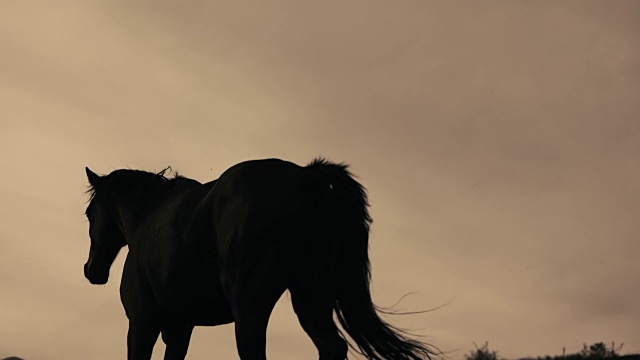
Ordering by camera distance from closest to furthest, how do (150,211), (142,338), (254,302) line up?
(254,302), (142,338), (150,211)

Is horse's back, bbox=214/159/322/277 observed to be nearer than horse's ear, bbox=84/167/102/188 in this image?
Yes

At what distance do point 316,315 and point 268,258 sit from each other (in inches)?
34.0

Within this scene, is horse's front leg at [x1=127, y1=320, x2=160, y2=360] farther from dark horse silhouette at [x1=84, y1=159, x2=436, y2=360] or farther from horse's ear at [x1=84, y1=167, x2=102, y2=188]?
horse's ear at [x1=84, y1=167, x2=102, y2=188]

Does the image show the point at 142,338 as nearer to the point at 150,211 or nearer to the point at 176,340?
the point at 176,340

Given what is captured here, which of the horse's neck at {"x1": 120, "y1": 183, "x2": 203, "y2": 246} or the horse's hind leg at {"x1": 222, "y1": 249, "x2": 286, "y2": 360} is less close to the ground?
the horse's neck at {"x1": 120, "y1": 183, "x2": 203, "y2": 246}

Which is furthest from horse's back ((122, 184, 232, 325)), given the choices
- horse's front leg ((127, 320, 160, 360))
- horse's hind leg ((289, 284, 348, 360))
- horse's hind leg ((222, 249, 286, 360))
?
horse's hind leg ((289, 284, 348, 360))

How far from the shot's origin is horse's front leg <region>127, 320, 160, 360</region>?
423 inches

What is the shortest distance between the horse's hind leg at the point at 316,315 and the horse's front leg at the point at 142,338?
6.65 feet

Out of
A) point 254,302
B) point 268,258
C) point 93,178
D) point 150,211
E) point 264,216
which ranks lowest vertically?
point 254,302

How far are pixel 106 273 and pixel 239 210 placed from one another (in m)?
4.19

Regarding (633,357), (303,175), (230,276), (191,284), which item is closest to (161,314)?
→ (191,284)

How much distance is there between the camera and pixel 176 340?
36.0 feet

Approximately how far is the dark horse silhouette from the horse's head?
1.86 metres

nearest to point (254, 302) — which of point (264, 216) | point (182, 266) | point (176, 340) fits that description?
point (264, 216)
